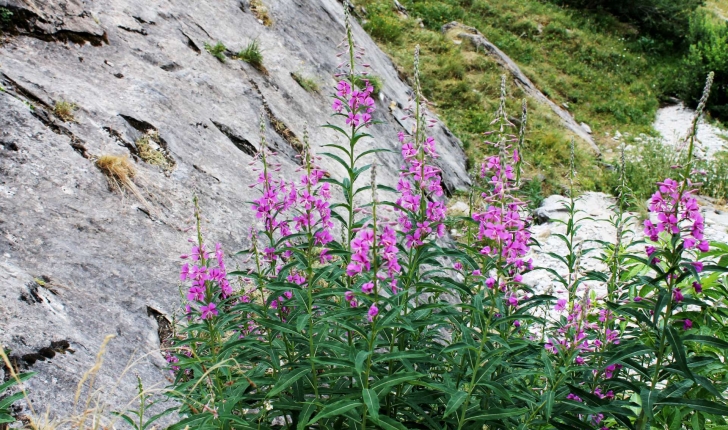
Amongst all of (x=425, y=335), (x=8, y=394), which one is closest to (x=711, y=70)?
(x=425, y=335)

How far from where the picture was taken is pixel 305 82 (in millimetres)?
6742

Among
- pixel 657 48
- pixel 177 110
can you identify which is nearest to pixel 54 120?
pixel 177 110

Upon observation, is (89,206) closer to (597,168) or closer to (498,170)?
(498,170)

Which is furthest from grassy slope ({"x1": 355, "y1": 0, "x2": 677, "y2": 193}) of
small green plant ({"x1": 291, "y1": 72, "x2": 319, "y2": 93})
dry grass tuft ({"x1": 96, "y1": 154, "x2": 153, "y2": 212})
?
dry grass tuft ({"x1": 96, "y1": 154, "x2": 153, "y2": 212})

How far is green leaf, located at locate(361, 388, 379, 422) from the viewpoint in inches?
70.2

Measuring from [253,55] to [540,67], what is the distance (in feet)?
30.1

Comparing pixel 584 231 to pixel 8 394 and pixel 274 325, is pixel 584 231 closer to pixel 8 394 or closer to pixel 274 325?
pixel 274 325

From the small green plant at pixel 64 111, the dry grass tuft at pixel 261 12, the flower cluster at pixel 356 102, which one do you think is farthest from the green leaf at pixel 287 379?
the dry grass tuft at pixel 261 12

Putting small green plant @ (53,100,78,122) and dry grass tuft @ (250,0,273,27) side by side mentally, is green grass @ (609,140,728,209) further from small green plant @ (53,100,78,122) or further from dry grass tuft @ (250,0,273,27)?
small green plant @ (53,100,78,122)

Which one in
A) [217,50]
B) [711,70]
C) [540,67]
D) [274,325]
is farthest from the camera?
[540,67]

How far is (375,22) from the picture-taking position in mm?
11625

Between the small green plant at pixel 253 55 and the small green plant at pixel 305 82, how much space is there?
507 mm

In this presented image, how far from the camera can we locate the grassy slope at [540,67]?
399 inches

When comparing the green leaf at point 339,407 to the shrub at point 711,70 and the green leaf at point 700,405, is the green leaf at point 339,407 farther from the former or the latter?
the shrub at point 711,70
